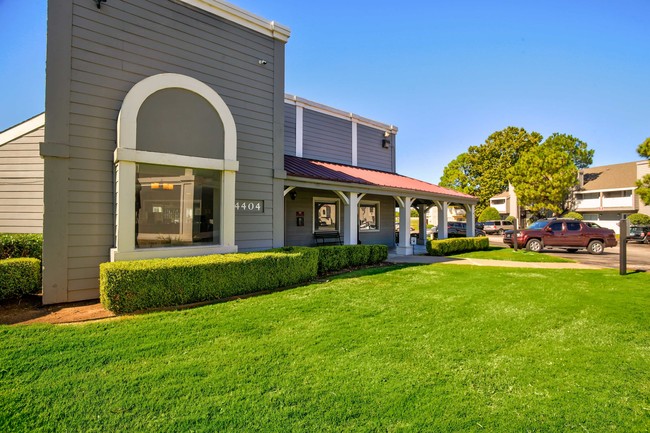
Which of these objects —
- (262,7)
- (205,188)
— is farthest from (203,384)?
(262,7)

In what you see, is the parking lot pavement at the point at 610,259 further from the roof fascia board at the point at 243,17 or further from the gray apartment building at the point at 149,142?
the roof fascia board at the point at 243,17

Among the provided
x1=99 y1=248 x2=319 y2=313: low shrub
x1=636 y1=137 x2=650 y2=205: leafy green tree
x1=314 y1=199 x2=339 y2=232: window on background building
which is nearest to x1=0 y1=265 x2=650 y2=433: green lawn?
x1=99 y1=248 x2=319 y2=313: low shrub

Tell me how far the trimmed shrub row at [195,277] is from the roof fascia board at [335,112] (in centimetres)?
789

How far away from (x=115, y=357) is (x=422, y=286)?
5968mm

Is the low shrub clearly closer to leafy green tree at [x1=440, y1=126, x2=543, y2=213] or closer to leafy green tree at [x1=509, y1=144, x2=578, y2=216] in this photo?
leafy green tree at [x1=509, y1=144, x2=578, y2=216]

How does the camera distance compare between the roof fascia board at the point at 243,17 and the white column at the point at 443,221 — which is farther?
the white column at the point at 443,221

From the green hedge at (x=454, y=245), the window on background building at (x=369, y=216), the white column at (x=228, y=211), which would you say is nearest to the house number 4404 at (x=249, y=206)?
the white column at (x=228, y=211)

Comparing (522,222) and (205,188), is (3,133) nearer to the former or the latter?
(205,188)

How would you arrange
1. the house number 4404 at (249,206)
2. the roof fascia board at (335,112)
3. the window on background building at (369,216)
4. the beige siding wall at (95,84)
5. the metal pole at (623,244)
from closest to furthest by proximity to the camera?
the beige siding wall at (95,84), the house number 4404 at (249,206), the metal pole at (623,244), the roof fascia board at (335,112), the window on background building at (369,216)

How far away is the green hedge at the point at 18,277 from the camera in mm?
5820

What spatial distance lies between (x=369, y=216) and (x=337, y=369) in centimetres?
1309

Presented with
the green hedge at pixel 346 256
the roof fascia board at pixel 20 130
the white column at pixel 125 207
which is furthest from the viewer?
the roof fascia board at pixel 20 130

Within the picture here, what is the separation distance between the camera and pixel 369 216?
16.2 m

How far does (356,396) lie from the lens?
2943 mm
